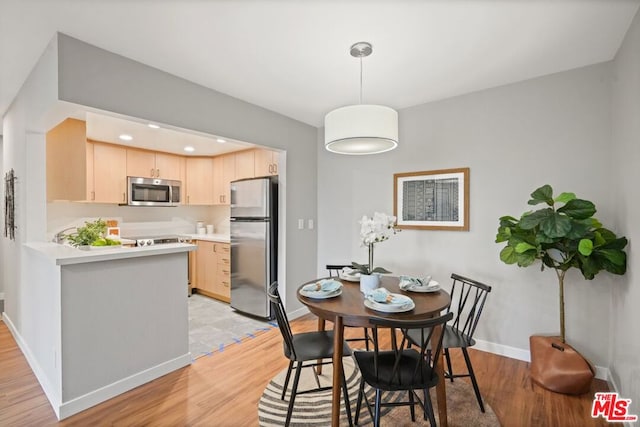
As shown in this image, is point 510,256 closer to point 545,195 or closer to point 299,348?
point 545,195

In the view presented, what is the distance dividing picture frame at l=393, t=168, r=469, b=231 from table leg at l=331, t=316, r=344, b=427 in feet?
6.12

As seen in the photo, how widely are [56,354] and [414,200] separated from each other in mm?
3207

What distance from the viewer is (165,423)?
195 cm

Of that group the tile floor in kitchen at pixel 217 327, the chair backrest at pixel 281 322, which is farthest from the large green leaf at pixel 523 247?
the tile floor in kitchen at pixel 217 327

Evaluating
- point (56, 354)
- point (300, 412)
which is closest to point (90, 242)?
point (56, 354)

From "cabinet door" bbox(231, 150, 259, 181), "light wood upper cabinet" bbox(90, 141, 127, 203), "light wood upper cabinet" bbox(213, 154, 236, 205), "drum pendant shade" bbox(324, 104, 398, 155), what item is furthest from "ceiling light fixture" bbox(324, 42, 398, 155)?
"light wood upper cabinet" bbox(90, 141, 127, 203)

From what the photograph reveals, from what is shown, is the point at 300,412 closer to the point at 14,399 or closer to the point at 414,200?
the point at 14,399

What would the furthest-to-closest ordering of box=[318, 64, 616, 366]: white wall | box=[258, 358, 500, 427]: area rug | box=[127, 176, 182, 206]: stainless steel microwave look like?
box=[127, 176, 182, 206]: stainless steel microwave → box=[318, 64, 616, 366]: white wall → box=[258, 358, 500, 427]: area rug

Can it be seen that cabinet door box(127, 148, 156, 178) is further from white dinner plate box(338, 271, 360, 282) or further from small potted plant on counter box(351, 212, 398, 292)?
small potted plant on counter box(351, 212, 398, 292)

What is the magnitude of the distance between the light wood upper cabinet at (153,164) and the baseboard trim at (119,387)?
3.20m

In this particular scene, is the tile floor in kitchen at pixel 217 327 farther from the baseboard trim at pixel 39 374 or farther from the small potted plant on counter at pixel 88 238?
the small potted plant on counter at pixel 88 238

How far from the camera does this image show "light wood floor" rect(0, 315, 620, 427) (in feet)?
6.49

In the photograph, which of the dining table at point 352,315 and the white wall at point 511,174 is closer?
the dining table at point 352,315

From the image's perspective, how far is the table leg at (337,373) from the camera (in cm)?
176
